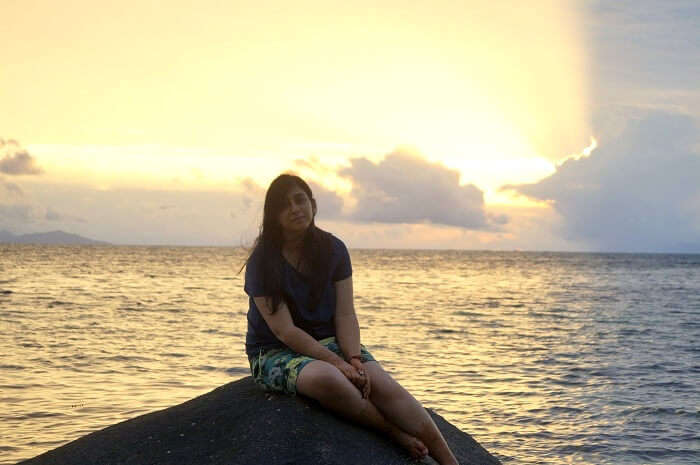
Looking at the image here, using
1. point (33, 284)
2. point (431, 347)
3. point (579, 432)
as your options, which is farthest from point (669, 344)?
point (33, 284)

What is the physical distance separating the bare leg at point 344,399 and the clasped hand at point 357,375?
5cm

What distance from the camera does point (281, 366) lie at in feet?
18.9

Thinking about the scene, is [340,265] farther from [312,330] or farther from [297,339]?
[297,339]

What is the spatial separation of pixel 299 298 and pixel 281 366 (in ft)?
1.79

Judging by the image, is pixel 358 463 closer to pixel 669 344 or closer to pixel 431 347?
pixel 431 347

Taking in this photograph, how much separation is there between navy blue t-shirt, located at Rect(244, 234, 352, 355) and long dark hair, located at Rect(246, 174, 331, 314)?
0.03 meters

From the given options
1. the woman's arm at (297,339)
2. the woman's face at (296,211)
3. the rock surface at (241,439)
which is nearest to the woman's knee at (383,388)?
the woman's arm at (297,339)

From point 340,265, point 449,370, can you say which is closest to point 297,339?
point 340,265

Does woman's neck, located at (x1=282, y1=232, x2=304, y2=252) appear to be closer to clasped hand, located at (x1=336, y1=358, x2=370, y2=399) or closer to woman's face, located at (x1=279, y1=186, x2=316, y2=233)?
woman's face, located at (x1=279, y1=186, x2=316, y2=233)

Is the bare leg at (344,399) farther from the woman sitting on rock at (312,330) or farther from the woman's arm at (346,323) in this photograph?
the woman's arm at (346,323)

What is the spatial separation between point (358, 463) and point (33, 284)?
137 ft

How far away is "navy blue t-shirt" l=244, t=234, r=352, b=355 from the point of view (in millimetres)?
5805

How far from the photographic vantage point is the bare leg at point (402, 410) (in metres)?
5.66

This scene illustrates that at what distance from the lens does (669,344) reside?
21.8 meters
